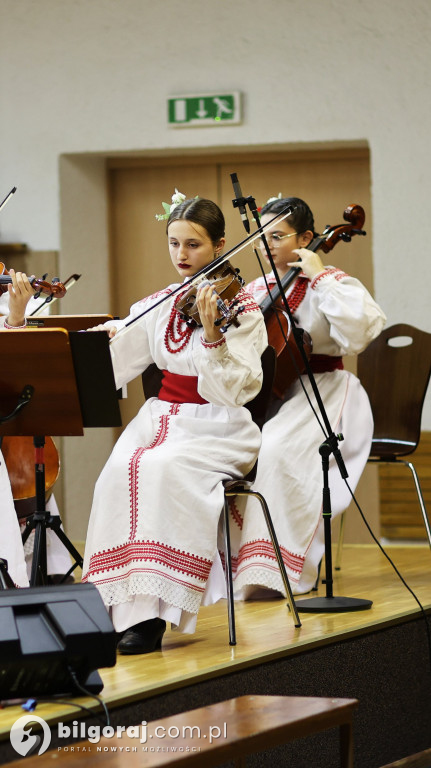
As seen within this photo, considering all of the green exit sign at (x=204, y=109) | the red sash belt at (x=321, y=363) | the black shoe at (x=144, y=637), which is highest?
the green exit sign at (x=204, y=109)

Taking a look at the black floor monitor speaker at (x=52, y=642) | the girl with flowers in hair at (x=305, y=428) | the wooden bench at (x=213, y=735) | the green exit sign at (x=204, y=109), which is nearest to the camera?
the wooden bench at (x=213, y=735)

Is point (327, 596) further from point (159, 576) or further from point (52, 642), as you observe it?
point (52, 642)

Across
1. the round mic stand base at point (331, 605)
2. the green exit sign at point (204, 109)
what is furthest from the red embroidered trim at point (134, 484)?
the green exit sign at point (204, 109)

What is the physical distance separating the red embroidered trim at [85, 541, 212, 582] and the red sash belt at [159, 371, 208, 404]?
46 cm

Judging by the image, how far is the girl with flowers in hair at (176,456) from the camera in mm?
2535

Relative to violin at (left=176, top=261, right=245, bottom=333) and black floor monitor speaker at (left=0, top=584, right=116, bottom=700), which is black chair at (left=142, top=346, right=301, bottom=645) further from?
black floor monitor speaker at (left=0, top=584, right=116, bottom=700)

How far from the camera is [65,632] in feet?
6.52

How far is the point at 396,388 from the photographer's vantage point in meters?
3.83

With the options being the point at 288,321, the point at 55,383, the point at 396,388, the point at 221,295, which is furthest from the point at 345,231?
the point at 55,383

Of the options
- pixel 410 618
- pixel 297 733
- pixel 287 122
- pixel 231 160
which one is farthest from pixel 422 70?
pixel 297 733

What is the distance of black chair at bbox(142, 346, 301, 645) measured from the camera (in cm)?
261

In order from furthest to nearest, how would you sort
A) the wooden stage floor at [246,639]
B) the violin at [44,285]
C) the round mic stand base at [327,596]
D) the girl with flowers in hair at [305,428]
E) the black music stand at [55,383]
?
the girl with flowers in hair at [305,428]
the round mic stand base at [327,596]
the violin at [44,285]
the black music stand at [55,383]
the wooden stage floor at [246,639]

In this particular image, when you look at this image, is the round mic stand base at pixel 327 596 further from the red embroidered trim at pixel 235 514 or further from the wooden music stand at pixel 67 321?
the wooden music stand at pixel 67 321

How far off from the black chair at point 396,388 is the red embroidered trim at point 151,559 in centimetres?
129
